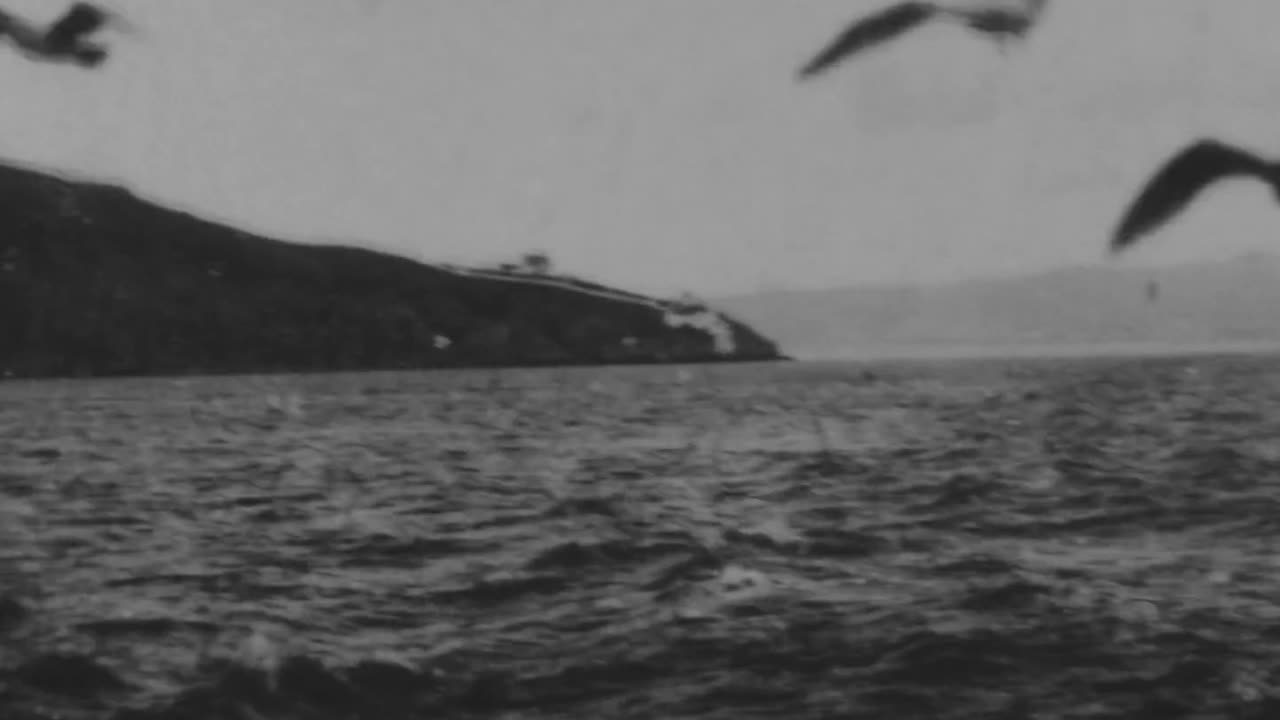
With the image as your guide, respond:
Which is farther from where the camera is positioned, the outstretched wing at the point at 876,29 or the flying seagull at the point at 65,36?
the flying seagull at the point at 65,36

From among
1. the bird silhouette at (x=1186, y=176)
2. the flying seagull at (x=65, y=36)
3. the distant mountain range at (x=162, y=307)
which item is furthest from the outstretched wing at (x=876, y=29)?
the distant mountain range at (x=162, y=307)

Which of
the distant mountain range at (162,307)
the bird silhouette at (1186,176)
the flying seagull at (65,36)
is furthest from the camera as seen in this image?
the distant mountain range at (162,307)

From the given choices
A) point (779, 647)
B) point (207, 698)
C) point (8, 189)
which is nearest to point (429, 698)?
point (207, 698)

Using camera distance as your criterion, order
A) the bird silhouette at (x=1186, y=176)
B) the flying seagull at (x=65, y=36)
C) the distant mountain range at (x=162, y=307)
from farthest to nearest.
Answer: the distant mountain range at (x=162, y=307), the flying seagull at (x=65, y=36), the bird silhouette at (x=1186, y=176)

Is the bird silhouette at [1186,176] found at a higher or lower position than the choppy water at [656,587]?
higher

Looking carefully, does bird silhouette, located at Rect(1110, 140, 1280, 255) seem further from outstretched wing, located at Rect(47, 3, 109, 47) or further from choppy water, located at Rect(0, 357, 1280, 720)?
outstretched wing, located at Rect(47, 3, 109, 47)

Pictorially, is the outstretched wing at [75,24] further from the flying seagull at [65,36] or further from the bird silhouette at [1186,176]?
the bird silhouette at [1186,176]

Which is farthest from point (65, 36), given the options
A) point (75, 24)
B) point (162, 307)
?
point (162, 307)
